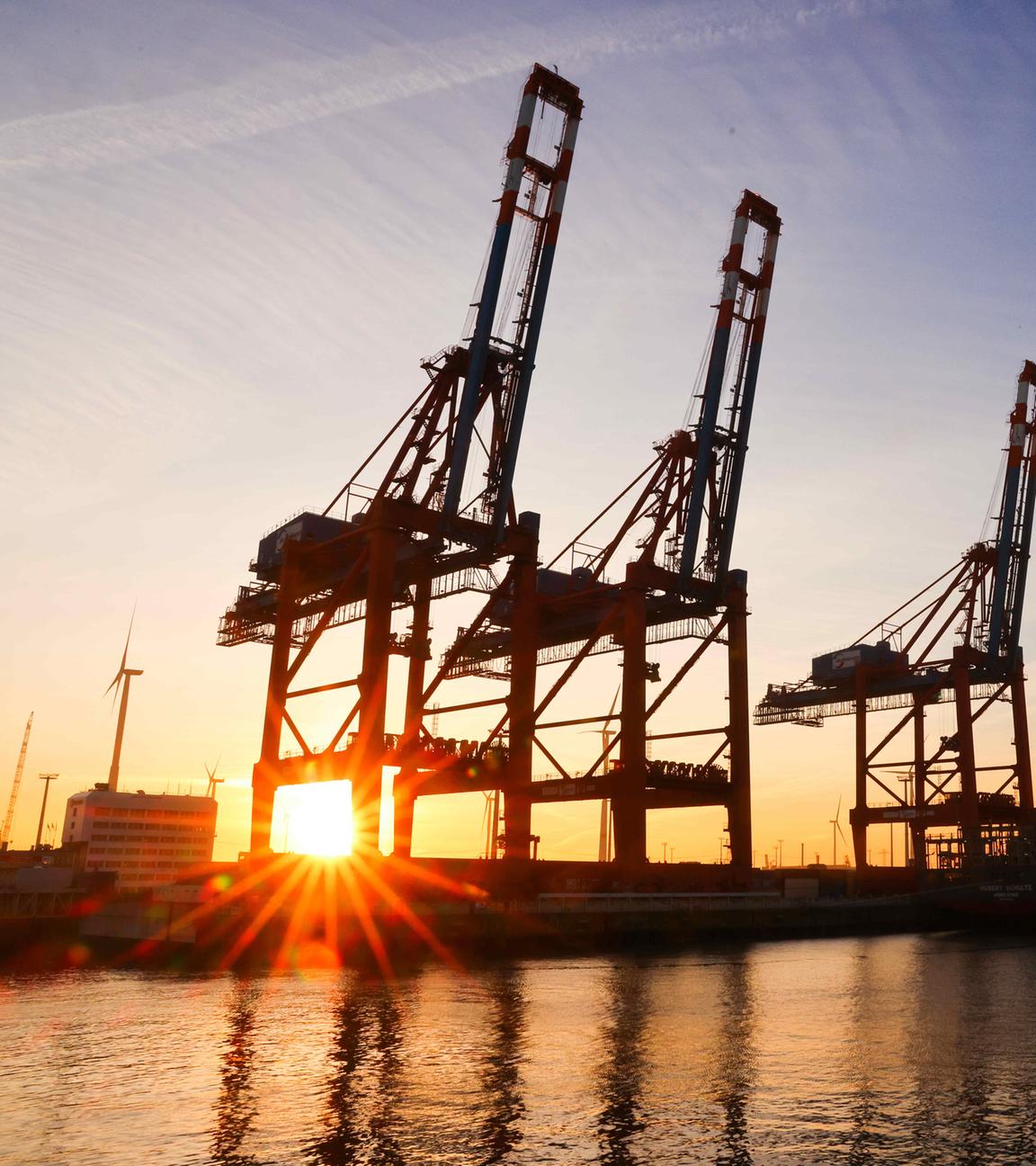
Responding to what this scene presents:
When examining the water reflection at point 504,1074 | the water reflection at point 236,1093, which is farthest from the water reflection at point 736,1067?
the water reflection at point 236,1093

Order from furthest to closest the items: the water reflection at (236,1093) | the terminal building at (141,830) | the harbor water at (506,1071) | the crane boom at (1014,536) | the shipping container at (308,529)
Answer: the terminal building at (141,830)
the crane boom at (1014,536)
the shipping container at (308,529)
the harbor water at (506,1071)
the water reflection at (236,1093)

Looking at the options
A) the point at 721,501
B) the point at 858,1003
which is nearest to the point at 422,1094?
the point at 858,1003

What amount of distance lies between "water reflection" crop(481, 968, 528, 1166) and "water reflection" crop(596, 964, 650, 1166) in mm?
1568

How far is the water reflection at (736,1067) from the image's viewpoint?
17969 millimetres

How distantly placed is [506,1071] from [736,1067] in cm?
522

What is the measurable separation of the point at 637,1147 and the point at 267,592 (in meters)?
52.6

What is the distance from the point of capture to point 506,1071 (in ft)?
76.5

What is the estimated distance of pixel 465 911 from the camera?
5075 centimetres

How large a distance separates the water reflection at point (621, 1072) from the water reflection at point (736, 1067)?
5.13 feet

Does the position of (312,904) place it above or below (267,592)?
below

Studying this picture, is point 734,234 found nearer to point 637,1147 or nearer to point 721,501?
point 721,501

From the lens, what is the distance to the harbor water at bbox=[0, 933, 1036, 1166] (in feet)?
58.6

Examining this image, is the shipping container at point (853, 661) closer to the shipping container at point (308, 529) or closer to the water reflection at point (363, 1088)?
the shipping container at point (308, 529)

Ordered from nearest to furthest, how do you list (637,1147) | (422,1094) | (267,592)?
(637,1147), (422,1094), (267,592)
